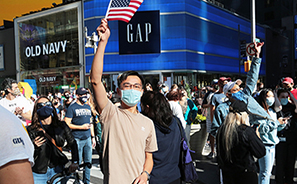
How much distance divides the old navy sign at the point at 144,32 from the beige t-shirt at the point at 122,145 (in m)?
29.0

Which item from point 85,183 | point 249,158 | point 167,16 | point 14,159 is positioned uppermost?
point 167,16

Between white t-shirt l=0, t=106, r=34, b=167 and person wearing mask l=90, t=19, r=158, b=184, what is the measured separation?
1200mm

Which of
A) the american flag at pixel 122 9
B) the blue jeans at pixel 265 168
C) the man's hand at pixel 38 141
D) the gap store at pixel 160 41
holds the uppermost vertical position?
the gap store at pixel 160 41

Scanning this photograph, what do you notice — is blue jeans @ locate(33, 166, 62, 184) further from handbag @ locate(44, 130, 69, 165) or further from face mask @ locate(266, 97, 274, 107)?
face mask @ locate(266, 97, 274, 107)

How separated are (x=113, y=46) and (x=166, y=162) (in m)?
30.3

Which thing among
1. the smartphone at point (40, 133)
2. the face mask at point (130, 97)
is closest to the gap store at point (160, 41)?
the smartphone at point (40, 133)

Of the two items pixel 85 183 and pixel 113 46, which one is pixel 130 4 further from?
pixel 113 46

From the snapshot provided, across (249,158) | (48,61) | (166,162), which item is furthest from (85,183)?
(48,61)

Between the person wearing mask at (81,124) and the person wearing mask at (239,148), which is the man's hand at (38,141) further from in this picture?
the person wearing mask at (239,148)

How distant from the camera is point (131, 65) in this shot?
3170 cm

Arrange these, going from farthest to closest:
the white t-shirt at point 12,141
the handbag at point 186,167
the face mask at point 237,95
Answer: the face mask at point 237,95 < the handbag at point 186,167 < the white t-shirt at point 12,141

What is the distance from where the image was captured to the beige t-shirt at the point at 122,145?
233 cm

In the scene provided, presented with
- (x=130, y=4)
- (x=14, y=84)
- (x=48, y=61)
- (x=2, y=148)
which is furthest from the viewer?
(x=48, y=61)

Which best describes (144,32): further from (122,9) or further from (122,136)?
(122,136)
